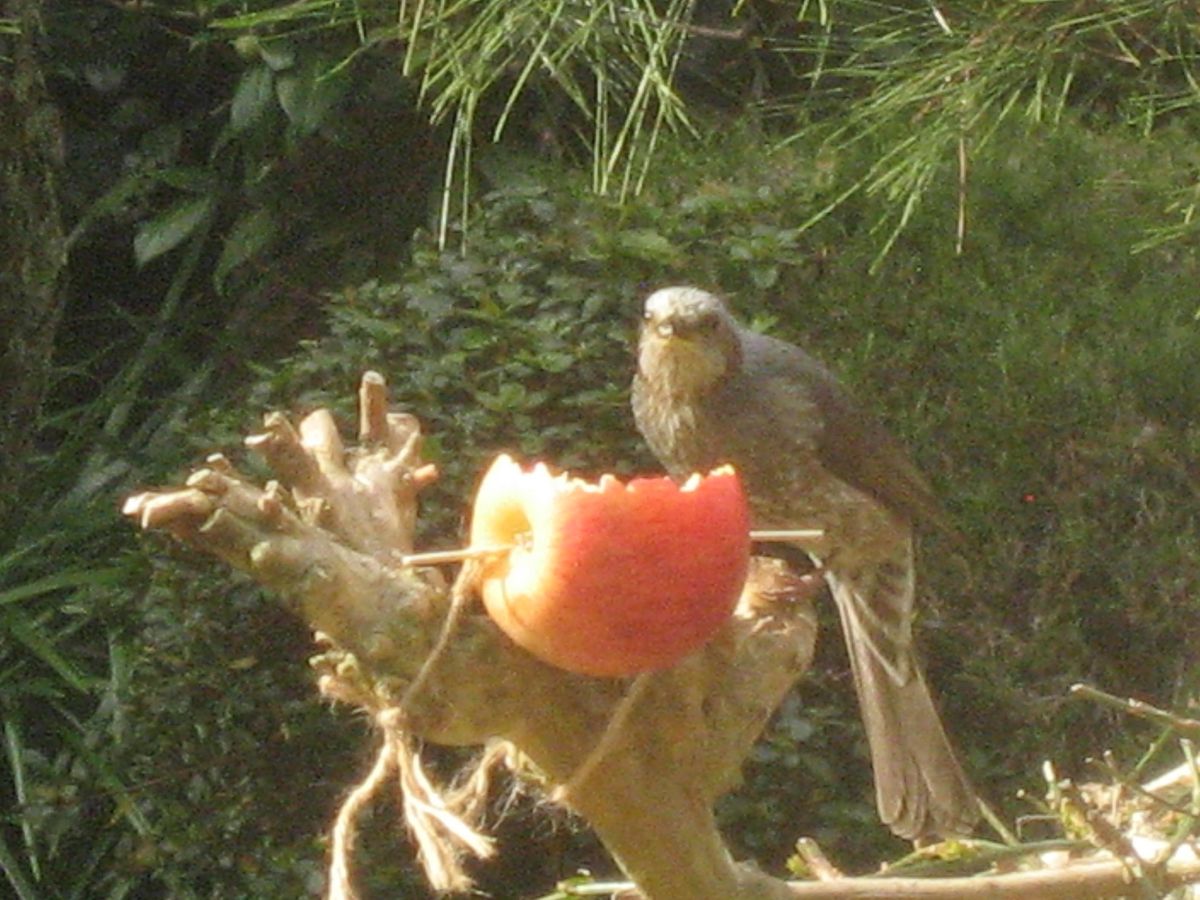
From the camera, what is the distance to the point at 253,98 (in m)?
3.80

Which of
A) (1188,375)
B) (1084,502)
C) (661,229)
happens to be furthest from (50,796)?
(1188,375)

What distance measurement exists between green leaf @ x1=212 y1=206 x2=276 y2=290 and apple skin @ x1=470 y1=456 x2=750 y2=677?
290 centimetres

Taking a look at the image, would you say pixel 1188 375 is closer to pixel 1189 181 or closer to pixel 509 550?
pixel 1189 181

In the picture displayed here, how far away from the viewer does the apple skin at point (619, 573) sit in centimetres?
101

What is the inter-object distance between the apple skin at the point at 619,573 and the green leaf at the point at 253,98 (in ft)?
9.44

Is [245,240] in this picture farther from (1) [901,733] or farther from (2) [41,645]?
(1) [901,733]

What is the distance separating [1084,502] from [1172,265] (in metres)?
0.52

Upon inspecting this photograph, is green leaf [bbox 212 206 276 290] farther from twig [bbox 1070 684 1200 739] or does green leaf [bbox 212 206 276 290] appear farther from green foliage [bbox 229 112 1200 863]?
twig [bbox 1070 684 1200 739]

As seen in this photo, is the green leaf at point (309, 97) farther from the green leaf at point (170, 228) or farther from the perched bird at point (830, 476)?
the perched bird at point (830, 476)

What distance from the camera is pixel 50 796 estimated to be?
3.29 m

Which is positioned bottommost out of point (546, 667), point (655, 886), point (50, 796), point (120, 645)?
point (50, 796)

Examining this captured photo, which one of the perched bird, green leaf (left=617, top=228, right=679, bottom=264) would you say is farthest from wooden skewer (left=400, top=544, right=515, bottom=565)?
green leaf (left=617, top=228, right=679, bottom=264)

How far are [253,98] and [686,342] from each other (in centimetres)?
183

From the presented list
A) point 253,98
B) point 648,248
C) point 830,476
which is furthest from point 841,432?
point 253,98
